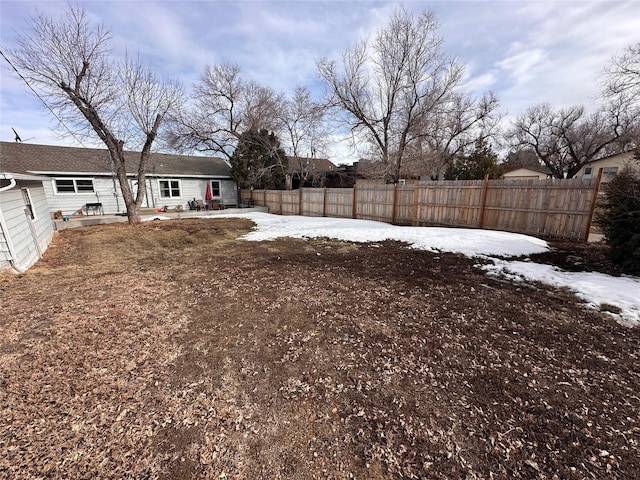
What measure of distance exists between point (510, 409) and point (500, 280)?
3.24 m

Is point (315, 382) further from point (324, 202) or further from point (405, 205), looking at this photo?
point (324, 202)

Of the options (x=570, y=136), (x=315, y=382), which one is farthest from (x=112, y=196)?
(x=570, y=136)

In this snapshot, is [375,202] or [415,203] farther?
[375,202]

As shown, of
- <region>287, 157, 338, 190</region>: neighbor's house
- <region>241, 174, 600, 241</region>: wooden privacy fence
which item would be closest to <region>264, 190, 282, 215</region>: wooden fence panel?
<region>287, 157, 338, 190</region>: neighbor's house

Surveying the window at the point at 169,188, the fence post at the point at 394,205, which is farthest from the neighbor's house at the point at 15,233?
the fence post at the point at 394,205

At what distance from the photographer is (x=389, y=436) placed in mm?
1938

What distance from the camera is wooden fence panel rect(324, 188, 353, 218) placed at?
13.7 meters

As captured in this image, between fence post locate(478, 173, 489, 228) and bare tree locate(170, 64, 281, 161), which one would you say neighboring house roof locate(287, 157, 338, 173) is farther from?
fence post locate(478, 173, 489, 228)

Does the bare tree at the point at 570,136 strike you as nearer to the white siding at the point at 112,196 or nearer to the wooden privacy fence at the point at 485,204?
the wooden privacy fence at the point at 485,204

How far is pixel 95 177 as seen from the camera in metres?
15.3

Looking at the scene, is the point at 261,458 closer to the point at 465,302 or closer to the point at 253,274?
the point at 465,302

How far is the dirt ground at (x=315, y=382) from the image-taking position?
1766 millimetres

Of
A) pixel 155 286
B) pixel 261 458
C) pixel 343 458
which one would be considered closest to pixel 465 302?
pixel 343 458

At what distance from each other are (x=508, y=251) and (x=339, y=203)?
28.8 ft
